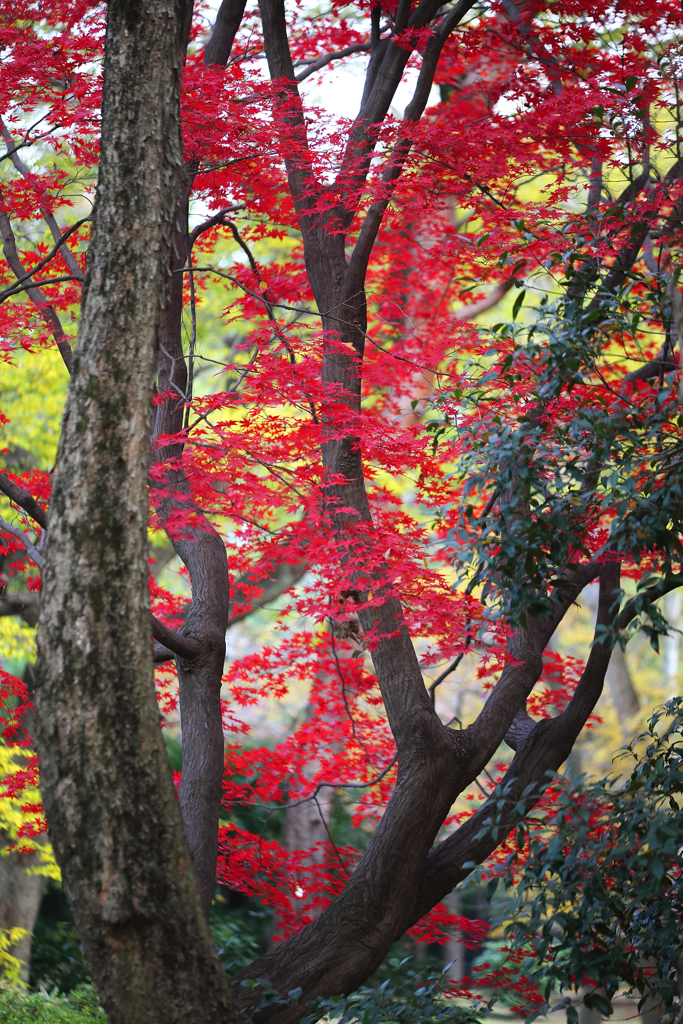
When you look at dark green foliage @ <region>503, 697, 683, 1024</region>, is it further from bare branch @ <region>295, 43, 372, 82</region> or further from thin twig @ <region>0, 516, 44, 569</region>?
bare branch @ <region>295, 43, 372, 82</region>

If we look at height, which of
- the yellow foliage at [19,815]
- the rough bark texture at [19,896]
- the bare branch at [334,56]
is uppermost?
the bare branch at [334,56]

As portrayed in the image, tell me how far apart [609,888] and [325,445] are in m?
2.75

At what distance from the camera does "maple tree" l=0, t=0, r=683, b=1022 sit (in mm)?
2350

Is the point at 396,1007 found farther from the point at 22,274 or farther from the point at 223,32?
the point at 223,32

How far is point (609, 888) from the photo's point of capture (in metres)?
2.78

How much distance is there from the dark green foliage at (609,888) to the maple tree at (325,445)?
9.9 inches

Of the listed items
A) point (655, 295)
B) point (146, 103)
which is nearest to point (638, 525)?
point (655, 295)

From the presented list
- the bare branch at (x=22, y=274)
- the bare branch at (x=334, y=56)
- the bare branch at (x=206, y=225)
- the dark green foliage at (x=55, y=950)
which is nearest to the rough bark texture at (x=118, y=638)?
the bare branch at (x=22, y=274)

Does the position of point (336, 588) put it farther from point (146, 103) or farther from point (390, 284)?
point (390, 284)

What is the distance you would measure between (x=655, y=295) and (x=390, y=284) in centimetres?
395

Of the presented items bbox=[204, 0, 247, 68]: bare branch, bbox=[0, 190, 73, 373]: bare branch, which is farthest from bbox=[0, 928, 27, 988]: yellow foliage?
bbox=[204, 0, 247, 68]: bare branch

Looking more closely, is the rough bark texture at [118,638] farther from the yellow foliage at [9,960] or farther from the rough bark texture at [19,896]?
the rough bark texture at [19,896]

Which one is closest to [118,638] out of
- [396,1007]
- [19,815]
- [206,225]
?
[396,1007]

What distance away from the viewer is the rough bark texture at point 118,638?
7.34 ft
